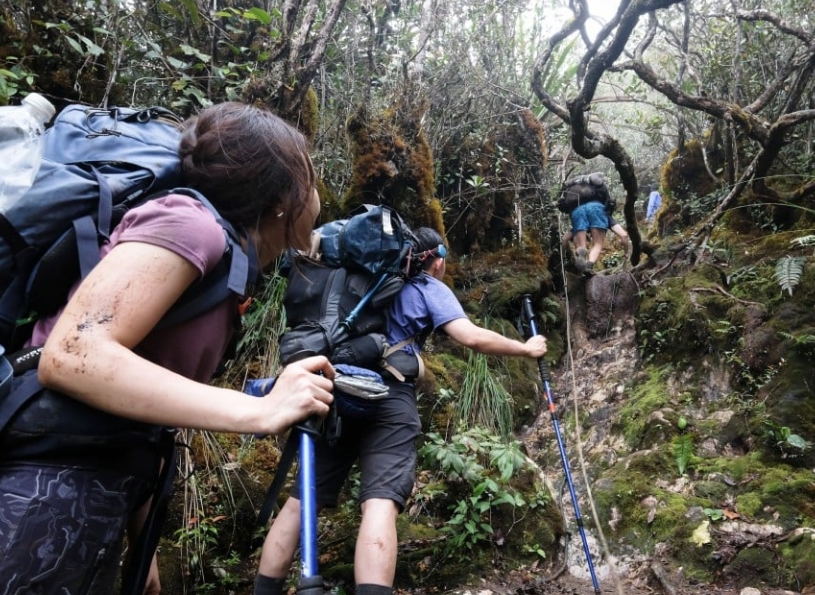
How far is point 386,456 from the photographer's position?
2930 mm

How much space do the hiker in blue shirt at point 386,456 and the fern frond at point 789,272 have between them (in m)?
3.34

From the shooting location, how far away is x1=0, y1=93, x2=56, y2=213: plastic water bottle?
114 cm

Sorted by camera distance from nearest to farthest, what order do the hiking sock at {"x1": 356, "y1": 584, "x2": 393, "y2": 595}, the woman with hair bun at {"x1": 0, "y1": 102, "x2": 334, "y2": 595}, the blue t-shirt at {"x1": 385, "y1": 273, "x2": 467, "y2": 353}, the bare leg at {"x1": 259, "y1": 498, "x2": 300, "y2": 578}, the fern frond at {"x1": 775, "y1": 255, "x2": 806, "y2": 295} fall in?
1. the woman with hair bun at {"x1": 0, "y1": 102, "x2": 334, "y2": 595}
2. the hiking sock at {"x1": 356, "y1": 584, "x2": 393, "y2": 595}
3. the bare leg at {"x1": 259, "y1": 498, "x2": 300, "y2": 578}
4. the blue t-shirt at {"x1": 385, "y1": 273, "x2": 467, "y2": 353}
5. the fern frond at {"x1": 775, "y1": 255, "x2": 806, "y2": 295}

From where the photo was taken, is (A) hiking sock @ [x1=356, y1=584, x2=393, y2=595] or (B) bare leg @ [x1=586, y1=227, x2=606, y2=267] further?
(B) bare leg @ [x1=586, y1=227, x2=606, y2=267]

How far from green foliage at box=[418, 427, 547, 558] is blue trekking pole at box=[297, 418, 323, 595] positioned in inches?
99.8

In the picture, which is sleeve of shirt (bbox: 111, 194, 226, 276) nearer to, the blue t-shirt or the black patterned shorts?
the black patterned shorts

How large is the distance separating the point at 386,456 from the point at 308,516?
162 centimetres

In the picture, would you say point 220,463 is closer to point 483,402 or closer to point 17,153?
point 483,402

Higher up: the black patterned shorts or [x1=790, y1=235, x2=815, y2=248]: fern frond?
[x1=790, y1=235, x2=815, y2=248]: fern frond

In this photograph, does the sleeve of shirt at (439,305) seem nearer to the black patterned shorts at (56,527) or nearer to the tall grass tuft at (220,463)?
the tall grass tuft at (220,463)

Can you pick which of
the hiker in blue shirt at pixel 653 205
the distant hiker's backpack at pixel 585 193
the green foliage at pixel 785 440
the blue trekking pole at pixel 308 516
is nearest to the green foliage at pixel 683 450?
the green foliage at pixel 785 440

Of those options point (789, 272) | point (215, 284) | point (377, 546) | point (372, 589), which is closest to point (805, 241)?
point (789, 272)

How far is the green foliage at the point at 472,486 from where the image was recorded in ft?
12.6

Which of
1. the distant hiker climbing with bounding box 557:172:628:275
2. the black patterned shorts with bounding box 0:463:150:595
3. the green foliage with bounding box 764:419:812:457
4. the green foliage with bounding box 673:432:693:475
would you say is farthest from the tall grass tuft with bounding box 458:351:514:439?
the black patterned shorts with bounding box 0:463:150:595
